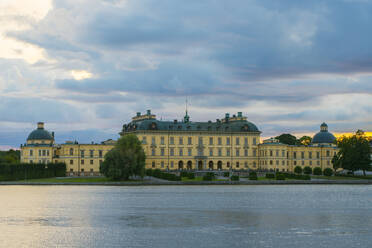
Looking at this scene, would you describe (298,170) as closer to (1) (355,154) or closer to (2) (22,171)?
(1) (355,154)

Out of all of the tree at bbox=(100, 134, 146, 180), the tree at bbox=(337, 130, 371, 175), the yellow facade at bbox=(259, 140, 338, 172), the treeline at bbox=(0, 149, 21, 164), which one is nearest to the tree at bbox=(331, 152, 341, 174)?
the tree at bbox=(337, 130, 371, 175)

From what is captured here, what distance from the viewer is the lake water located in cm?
3450

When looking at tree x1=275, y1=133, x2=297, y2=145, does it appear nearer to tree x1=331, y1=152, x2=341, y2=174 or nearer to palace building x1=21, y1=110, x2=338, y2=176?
palace building x1=21, y1=110, x2=338, y2=176

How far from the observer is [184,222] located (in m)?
43.0

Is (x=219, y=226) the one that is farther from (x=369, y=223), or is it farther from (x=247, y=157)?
(x=247, y=157)

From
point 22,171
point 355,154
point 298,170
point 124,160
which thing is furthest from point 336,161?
point 22,171

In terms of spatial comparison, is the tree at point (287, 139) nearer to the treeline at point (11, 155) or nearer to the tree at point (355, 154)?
the tree at point (355, 154)

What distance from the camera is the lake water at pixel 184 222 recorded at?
113 ft

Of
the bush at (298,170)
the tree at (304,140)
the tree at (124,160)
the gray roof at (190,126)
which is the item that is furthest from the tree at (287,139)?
the tree at (124,160)

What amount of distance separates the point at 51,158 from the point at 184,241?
314ft

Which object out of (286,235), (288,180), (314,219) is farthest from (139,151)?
(286,235)

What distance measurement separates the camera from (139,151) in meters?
97.1

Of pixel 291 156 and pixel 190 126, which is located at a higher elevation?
pixel 190 126

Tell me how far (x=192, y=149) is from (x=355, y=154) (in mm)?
32683
